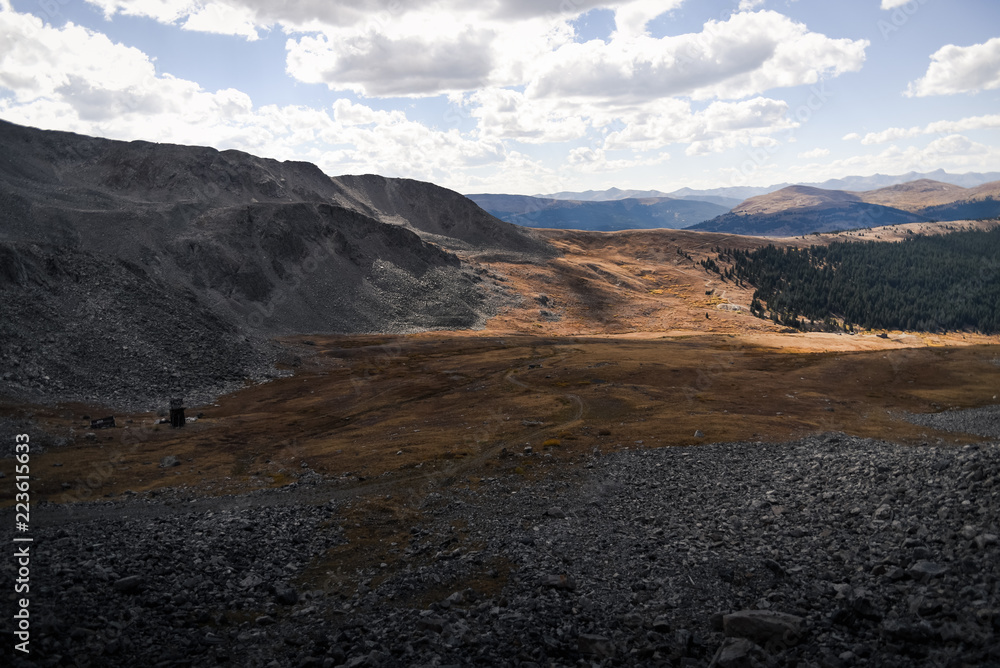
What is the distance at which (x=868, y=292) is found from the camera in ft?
530

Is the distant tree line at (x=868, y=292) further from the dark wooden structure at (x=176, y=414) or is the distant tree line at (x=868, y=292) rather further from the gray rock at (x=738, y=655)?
the gray rock at (x=738, y=655)

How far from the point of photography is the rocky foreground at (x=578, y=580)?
13.0m

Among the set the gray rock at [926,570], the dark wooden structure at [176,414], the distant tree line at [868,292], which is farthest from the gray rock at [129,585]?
the distant tree line at [868,292]

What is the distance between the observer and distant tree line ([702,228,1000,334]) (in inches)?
5595

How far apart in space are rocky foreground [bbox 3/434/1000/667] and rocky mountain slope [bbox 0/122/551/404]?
30403mm

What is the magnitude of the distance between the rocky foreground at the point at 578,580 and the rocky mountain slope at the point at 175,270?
30403mm

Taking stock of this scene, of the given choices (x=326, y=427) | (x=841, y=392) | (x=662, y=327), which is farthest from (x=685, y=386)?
(x=662, y=327)

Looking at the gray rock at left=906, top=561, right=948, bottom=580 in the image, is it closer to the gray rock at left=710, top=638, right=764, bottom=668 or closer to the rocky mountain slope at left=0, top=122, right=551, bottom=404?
the gray rock at left=710, top=638, right=764, bottom=668

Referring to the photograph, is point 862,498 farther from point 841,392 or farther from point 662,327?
point 662,327

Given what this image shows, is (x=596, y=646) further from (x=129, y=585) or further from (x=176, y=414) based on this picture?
(x=176, y=414)

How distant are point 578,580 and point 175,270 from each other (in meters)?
88.5

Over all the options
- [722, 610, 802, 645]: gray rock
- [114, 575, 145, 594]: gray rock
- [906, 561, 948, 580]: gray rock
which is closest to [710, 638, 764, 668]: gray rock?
[722, 610, 802, 645]: gray rock

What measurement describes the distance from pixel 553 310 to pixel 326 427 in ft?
277

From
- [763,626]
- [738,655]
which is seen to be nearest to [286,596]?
[738,655]
